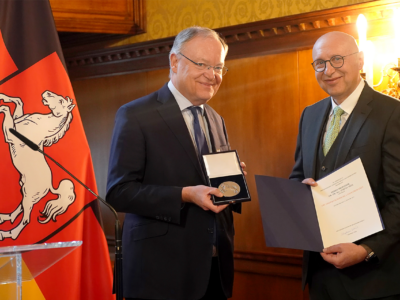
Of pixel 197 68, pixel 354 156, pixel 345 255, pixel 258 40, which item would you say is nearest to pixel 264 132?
pixel 258 40

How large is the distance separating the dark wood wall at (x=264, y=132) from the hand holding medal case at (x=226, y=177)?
155 cm

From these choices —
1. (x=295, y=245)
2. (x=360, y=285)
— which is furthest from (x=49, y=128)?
(x=360, y=285)

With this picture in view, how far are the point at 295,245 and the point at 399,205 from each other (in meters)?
0.44

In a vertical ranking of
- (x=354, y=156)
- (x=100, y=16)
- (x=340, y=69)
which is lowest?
(x=354, y=156)

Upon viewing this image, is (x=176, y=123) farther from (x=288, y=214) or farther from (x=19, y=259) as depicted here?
(x=19, y=259)

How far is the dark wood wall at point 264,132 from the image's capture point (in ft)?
11.2

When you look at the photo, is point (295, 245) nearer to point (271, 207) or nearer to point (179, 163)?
point (271, 207)

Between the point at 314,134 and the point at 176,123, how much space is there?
64 centimetres

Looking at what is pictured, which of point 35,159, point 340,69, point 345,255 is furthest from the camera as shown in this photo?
point 35,159

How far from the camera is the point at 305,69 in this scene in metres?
3.37

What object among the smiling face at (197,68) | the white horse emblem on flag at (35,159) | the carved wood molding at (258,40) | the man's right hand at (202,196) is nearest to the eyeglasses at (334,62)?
the smiling face at (197,68)

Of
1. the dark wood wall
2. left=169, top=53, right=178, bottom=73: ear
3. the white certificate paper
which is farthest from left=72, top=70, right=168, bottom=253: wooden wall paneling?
the white certificate paper

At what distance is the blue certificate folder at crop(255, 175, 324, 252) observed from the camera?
186 centimetres

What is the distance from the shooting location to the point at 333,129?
205cm
